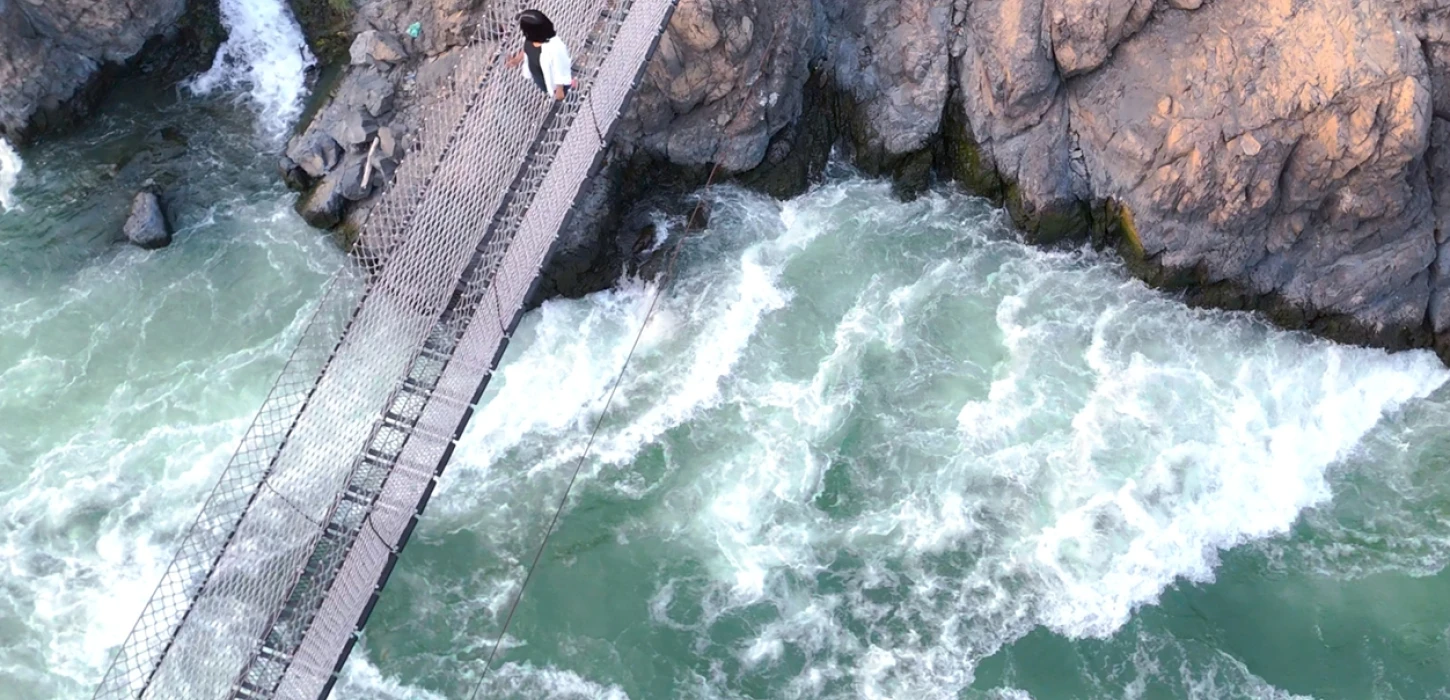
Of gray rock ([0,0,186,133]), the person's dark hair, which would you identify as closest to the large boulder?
the person's dark hair

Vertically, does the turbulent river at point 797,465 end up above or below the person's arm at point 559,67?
below

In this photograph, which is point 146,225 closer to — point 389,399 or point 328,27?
point 328,27

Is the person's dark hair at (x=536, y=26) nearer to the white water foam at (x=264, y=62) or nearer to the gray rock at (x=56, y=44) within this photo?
the white water foam at (x=264, y=62)

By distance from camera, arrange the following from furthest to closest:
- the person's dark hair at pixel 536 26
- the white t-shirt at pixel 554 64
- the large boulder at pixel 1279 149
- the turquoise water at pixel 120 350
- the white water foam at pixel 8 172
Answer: the white water foam at pixel 8 172, the large boulder at pixel 1279 149, the turquoise water at pixel 120 350, the white t-shirt at pixel 554 64, the person's dark hair at pixel 536 26

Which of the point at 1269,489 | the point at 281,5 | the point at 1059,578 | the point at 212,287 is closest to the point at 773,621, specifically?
the point at 1059,578

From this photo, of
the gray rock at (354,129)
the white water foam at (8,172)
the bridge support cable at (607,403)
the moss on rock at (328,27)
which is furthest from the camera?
the moss on rock at (328,27)

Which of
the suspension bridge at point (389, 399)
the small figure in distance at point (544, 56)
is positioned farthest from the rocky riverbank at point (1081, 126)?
the small figure in distance at point (544, 56)

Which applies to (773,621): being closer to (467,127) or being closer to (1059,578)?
(1059,578)
